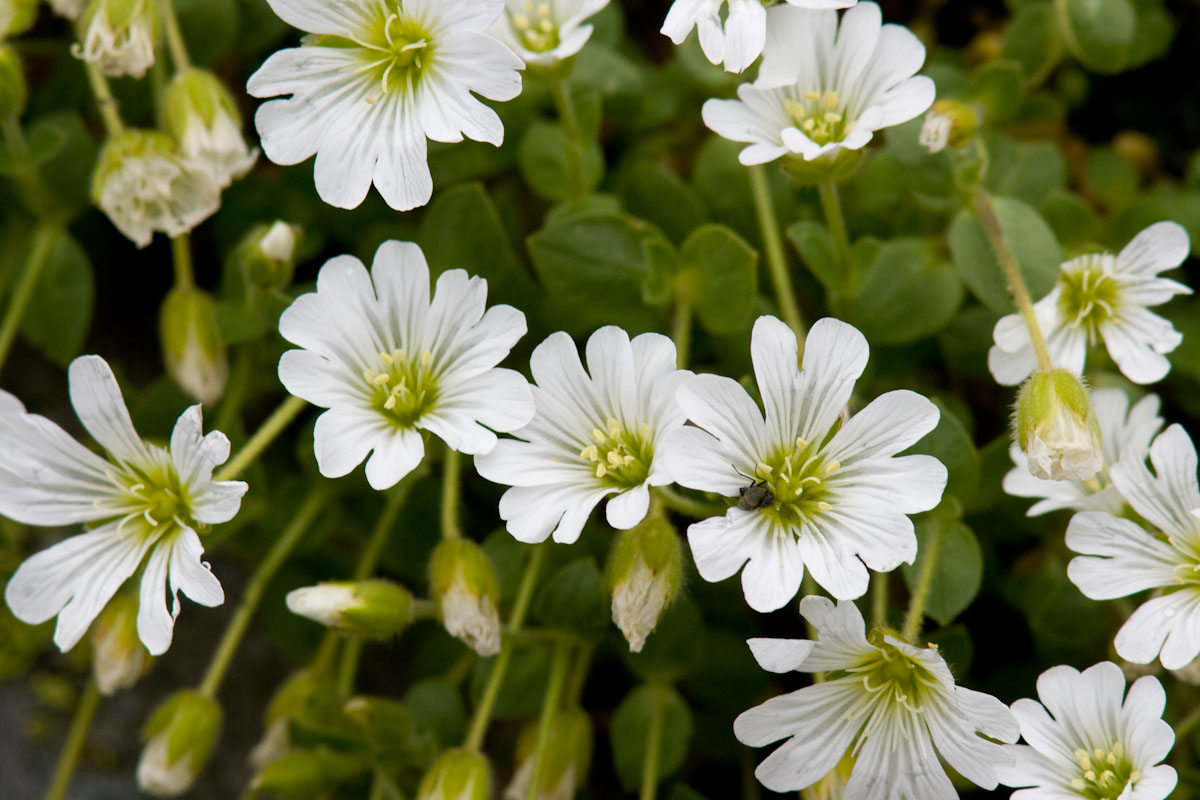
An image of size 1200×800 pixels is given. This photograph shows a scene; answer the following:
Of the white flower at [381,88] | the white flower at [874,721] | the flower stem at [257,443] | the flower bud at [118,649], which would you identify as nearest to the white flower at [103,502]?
the flower stem at [257,443]

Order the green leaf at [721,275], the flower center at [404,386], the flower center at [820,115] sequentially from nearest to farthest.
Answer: the flower center at [404,386], the flower center at [820,115], the green leaf at [721,275]

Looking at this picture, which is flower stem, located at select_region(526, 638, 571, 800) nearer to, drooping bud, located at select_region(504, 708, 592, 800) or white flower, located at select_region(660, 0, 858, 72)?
drooping bud, located at select_region(504, 708, 592, 800)

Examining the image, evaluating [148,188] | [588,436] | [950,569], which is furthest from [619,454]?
[148,188]

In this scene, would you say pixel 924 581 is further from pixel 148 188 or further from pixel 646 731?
pixel 148 188

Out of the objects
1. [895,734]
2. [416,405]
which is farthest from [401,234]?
[895,734]

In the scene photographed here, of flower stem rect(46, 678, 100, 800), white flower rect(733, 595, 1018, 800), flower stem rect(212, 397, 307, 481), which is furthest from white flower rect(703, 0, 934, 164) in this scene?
flower stem rect(46, 678, 100, 800)

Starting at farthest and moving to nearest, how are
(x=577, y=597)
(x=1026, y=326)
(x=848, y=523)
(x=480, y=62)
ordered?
(x=577, y=597)
(x=1026, y=326)
(x=480, y=62)
(x=848, y=523)

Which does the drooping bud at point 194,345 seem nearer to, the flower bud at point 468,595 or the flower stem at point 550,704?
the flower bud at point 468,595

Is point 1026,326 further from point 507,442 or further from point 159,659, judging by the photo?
point 159,659
